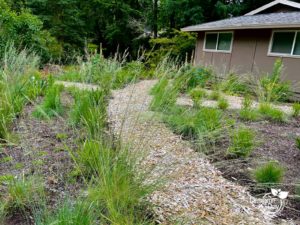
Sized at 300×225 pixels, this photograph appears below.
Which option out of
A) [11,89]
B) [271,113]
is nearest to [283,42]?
[271,113]

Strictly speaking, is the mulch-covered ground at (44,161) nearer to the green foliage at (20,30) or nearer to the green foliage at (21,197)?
the green foliage at (21,197)

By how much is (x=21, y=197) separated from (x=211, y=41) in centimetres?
1095

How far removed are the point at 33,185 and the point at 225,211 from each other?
1240mm

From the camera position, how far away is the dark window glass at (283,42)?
8.25m

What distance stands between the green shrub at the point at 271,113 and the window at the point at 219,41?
626 centimetres

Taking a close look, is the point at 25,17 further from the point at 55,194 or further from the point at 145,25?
the point at 145,25

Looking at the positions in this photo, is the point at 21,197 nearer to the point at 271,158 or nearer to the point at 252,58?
the point at 271,158

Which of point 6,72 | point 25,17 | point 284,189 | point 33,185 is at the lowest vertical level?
point 284,189

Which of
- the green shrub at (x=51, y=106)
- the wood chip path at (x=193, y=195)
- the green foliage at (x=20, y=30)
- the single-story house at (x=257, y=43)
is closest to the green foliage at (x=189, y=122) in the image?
the wood chip path at (x=193, y=195)

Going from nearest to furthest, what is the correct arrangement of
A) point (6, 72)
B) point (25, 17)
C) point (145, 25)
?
point (6, 72) → point (25, 17) → point (145, 25)

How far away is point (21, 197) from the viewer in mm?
1741

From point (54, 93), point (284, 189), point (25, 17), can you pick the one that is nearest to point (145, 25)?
point (25, 17)

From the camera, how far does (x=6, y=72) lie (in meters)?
3.19

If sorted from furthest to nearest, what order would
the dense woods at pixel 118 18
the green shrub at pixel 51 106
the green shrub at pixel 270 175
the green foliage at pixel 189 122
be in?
the dense woods at pixel 118 18 → the green shrub at pixel 51 106 → the green foliage at pixel 189 122 → the green shrub at pixel 270 175
